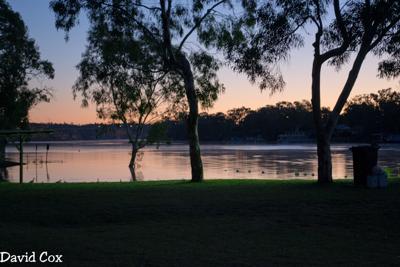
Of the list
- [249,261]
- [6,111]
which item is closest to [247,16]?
[249,261]

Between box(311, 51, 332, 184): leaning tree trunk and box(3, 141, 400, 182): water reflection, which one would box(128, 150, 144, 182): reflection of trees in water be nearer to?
box(3, 141, 400, 182): water reflection

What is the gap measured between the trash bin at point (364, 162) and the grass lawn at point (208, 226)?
70 cm

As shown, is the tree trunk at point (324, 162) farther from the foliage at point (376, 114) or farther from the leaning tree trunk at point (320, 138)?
the foliage at point (376, 114)

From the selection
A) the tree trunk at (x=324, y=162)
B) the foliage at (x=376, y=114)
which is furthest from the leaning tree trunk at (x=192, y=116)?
the foliage at (x=376, y=114)

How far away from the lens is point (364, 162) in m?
13.7

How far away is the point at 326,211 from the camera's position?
389 inches

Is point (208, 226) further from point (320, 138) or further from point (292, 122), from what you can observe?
point (292, 122)

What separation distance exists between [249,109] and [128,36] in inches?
5811

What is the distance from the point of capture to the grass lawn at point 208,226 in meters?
6.45

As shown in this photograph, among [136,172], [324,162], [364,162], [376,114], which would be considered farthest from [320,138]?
[376,114]

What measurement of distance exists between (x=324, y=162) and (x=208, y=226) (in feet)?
24.8

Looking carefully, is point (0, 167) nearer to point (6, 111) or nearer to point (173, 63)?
point (6, 111)

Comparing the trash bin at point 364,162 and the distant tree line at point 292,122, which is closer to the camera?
the trash bin at point 364,162

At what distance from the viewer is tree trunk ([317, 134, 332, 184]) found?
15.1 m
